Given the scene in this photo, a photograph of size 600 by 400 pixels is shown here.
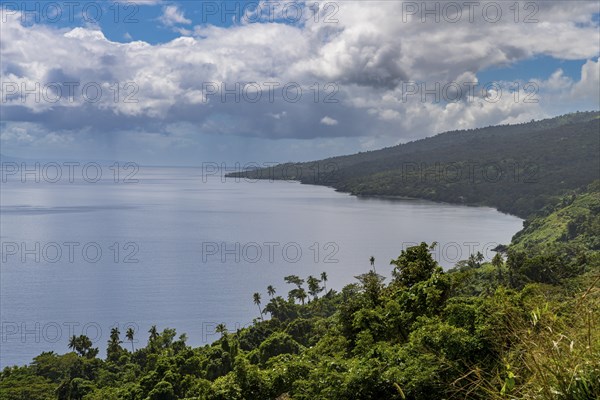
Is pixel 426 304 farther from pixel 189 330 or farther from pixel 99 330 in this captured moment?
pixel 99 330

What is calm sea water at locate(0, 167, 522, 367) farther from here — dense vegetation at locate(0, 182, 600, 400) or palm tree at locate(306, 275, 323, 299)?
dense vegetation at locate(0, 182, 600, 400)

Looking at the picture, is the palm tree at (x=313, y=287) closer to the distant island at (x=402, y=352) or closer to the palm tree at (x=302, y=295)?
the distant island at (x=402, y=352)

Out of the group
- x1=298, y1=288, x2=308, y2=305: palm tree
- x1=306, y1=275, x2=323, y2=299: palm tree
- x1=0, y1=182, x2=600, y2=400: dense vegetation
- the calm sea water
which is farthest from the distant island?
the calm sea water

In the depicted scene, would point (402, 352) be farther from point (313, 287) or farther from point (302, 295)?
point (302, 295)

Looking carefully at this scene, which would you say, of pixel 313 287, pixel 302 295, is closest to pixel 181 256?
pixel 302 295

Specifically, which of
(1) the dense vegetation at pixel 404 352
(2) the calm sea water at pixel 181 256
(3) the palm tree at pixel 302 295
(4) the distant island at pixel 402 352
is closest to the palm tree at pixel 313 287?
(4) the distant island at pixel 402 352
